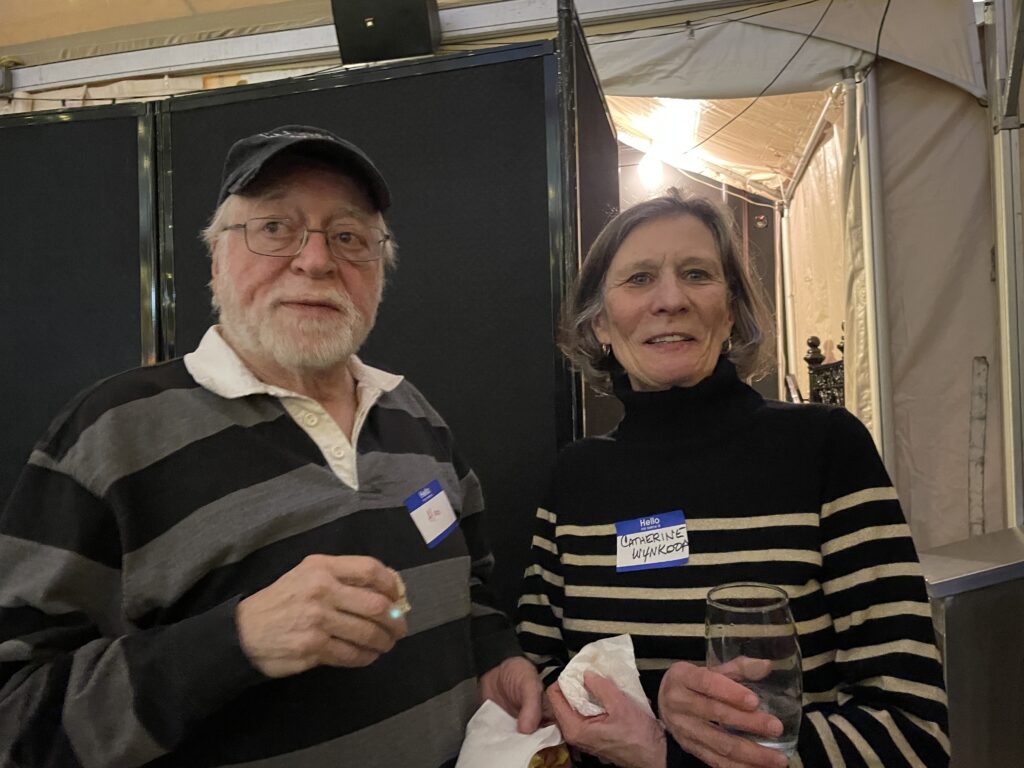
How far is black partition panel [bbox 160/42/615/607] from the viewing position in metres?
1.47

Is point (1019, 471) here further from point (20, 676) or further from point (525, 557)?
point (20, 676)

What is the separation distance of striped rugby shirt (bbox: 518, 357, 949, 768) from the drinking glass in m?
0.17

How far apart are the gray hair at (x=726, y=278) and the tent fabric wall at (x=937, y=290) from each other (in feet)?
6.90

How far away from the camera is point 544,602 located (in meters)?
1.25

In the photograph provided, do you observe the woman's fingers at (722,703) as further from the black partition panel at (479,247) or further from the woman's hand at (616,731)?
the black partition panel at (479,247)

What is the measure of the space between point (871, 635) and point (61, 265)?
6.27 feet

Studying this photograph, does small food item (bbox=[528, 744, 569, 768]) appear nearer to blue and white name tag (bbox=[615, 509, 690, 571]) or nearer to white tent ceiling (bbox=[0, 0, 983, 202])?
blue and white name tag (bbox=[615, 509, 690, 571])

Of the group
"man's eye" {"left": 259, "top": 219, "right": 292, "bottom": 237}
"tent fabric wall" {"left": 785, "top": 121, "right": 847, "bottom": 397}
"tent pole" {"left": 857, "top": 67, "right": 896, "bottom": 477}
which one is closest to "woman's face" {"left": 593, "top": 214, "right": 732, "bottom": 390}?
"man's eye" {"left": 259, "top": 219, "right": 292, "bottom": 237}

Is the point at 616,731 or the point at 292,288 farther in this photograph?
the point at 292,288

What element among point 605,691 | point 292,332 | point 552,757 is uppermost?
point 292,332

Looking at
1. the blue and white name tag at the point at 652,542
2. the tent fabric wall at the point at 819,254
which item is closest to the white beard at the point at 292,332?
the blue and white name tag at the point at 652,542

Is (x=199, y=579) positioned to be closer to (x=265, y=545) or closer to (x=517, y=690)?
(x=265, y=545)

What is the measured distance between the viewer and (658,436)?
120cm

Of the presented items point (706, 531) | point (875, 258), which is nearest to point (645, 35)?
point (875, 258)
